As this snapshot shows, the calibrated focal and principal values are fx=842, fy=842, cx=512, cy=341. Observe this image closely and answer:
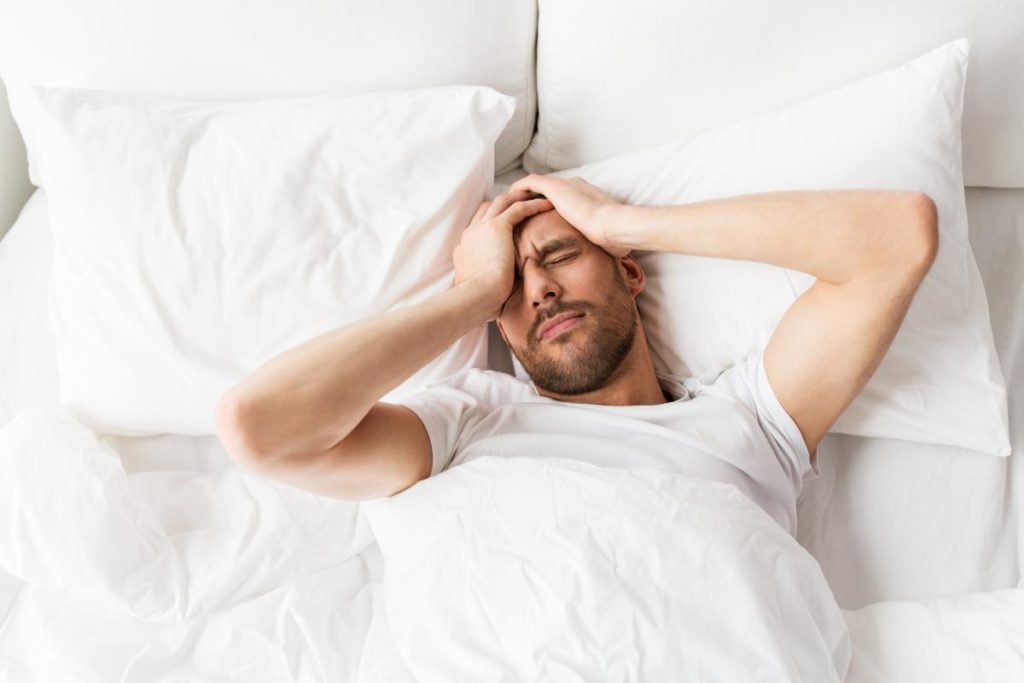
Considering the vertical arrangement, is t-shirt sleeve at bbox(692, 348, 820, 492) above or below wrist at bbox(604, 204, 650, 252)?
below

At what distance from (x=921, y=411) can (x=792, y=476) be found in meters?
0.22

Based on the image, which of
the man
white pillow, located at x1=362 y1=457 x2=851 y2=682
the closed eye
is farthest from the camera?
the closed eye

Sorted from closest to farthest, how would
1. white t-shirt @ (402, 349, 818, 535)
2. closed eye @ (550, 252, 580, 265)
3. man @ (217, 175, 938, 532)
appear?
man @ (217, 175, 938, 532), white t-shirt @ (402, 349, 818, 535), closed eye @ (550, 252, 580, 265)

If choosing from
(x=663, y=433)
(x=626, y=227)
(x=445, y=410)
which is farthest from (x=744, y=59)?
(x=445, y=410)

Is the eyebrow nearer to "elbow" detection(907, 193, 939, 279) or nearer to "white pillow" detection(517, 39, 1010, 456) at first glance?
"white pillow" detection(517, 39, 1010, 456)

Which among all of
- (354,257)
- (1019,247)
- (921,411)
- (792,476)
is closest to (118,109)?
(354,257)

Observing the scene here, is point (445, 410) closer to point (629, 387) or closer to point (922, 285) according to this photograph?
point (629, 387)

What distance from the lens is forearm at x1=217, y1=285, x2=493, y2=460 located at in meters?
0.99

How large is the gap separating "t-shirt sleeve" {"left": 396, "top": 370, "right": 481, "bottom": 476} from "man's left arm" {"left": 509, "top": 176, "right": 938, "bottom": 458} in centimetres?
36

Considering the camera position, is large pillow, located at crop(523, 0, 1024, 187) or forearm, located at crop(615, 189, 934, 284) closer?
forearm, located at crop(615, 189, 934, 284)

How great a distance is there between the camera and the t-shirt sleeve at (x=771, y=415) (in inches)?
47.3

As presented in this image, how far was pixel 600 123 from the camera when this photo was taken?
1.43m

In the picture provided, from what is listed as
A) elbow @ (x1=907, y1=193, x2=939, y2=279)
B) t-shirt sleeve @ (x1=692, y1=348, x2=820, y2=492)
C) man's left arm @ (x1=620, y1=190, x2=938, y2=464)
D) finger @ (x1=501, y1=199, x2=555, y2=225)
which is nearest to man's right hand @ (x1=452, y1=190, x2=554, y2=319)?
finger @ (x1=501, y1=199, x2=555, y2=225)

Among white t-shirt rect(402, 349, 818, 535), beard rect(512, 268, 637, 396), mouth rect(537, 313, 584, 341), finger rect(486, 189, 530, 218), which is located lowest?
white t-shirt rect(402, 349, 818, 535)
